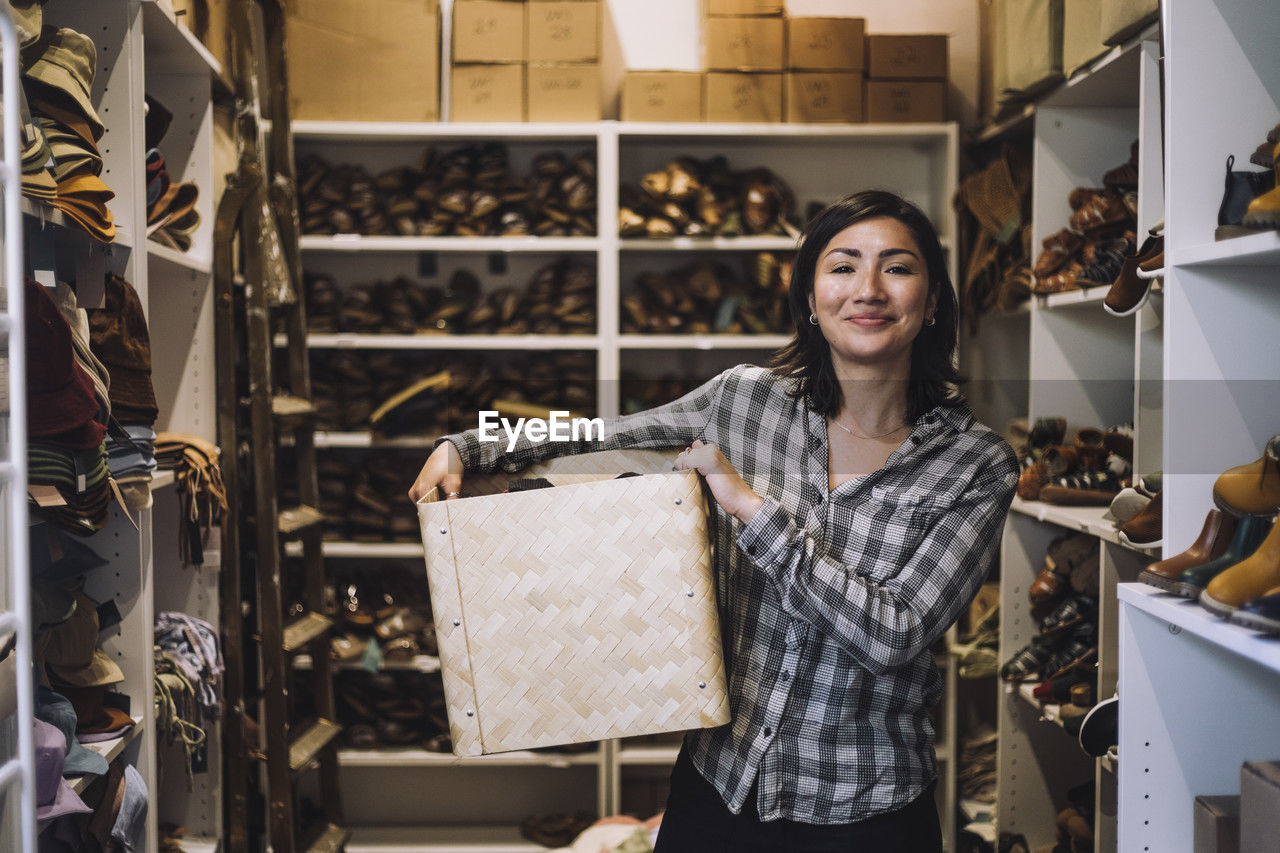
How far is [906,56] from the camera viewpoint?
3.40 metres

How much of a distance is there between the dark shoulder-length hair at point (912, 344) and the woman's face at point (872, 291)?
0.9 inches

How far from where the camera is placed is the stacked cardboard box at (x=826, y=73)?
339 centimetres

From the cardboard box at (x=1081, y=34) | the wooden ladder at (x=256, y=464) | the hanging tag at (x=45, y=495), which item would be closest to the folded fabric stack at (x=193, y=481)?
the wooden ladder at (x=256, y=464)

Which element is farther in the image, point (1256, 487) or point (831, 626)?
point (831, 626)

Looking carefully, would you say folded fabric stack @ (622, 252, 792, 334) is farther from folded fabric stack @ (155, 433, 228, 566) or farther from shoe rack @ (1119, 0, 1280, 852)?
shoe rack @ (1119, 0, 1280, 852)

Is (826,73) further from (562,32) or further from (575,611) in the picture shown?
(575,611)

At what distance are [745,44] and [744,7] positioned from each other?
0.40ft

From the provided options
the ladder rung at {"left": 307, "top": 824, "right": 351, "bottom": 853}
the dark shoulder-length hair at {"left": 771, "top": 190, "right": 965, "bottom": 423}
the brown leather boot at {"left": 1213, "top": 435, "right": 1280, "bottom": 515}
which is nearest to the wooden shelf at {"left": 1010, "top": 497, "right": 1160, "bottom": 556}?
→ the dark shoulder-length hair at {"left": 771, "top": 190, "right": 965, "bottom": 423}

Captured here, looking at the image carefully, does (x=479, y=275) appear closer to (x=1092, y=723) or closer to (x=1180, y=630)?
(x=1092, y=723)

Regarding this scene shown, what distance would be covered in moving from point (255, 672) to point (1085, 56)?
2696 millimetres

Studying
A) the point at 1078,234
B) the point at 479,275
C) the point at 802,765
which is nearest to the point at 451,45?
the point at 479,275

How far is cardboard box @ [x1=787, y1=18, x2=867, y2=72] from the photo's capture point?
3.39 m

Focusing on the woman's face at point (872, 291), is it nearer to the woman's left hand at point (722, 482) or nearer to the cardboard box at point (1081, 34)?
the woman's left hand at point (722, 482)

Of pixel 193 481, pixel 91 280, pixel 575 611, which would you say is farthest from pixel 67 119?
pixel 575 611
